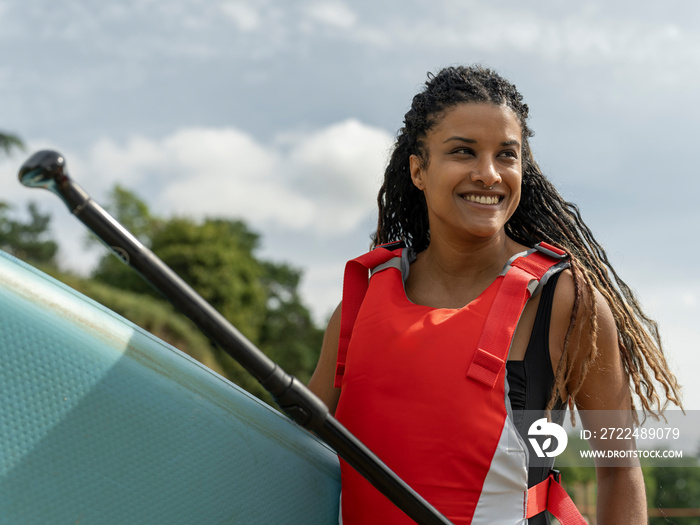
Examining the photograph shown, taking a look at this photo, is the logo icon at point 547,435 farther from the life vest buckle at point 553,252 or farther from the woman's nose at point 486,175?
the woman's nose at point 486,175

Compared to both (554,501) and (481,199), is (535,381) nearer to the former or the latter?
(554,501)

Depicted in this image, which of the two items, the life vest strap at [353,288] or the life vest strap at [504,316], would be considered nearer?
the life vest strap at [504,316]

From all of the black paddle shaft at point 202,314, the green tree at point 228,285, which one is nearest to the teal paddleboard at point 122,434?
the black paddle shaft at point 202,314

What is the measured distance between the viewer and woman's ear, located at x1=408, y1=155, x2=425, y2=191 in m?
1.81

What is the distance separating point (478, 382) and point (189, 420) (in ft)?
2.19

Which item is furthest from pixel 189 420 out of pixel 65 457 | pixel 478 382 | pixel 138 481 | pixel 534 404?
pixel 534 404

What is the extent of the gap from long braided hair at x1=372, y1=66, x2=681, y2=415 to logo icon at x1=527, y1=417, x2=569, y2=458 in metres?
0.06

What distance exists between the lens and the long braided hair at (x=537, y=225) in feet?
5.08

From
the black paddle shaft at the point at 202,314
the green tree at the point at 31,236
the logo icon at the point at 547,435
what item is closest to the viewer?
the black paddle shaft at the point at 202,314

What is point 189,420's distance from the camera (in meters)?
1.50

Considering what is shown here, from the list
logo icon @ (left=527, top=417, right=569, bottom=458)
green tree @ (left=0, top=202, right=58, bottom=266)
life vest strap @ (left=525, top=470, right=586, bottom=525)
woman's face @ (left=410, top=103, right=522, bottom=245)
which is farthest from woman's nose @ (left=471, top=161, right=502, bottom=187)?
green tree @ (left=0, top=202, right=58, bottom=266)

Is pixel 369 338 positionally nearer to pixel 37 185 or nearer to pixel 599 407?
pixel 599 407

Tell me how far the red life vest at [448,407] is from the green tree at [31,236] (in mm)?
26459

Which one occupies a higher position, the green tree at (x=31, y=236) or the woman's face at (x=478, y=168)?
the green tree at (x=31, y=236)
